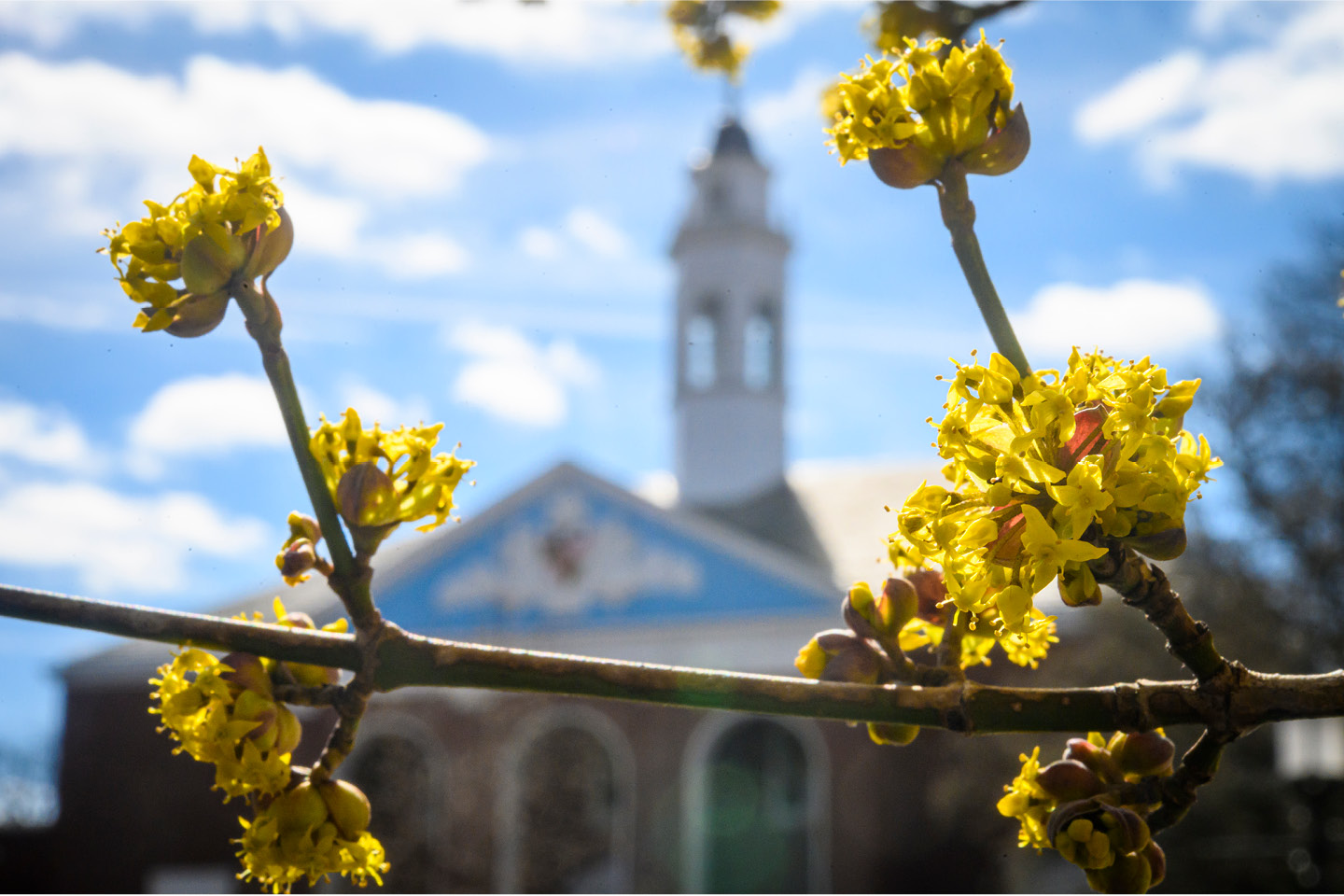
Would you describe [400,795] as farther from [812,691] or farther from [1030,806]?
[812,691]

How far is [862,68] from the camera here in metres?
0.95

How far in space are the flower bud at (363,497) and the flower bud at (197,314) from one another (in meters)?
0.15

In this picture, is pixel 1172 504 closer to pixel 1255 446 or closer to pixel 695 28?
pixel 695 28

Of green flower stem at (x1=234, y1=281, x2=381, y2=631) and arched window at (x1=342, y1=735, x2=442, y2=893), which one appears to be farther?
arched window at (x1=342, y1=735, x2=442, y2=893)

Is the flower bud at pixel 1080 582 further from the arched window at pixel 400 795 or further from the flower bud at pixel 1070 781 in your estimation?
the arched window at pixel 400 795

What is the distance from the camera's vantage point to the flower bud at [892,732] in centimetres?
79

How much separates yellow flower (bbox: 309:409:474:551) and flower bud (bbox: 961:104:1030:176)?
0.46 meters

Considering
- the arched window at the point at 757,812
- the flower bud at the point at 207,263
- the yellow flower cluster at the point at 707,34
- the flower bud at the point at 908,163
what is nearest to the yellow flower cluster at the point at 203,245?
the flower bud at the point at 207,263

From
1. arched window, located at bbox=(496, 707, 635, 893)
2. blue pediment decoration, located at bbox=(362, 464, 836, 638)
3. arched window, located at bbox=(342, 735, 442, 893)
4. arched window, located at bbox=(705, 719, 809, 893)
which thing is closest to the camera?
arched window, located at bbox=(705, 719, 809, 893)

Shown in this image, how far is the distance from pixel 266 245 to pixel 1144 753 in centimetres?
76

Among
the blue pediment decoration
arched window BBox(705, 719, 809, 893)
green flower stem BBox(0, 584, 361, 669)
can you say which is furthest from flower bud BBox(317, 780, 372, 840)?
the blue pediment decoration

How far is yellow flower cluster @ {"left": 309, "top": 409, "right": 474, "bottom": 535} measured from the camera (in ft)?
2.87

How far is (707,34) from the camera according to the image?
13.3 feet

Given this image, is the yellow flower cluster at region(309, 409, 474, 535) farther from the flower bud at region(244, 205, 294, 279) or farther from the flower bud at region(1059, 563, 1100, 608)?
the flower bud at region(1059, 563, 1100, 608)
